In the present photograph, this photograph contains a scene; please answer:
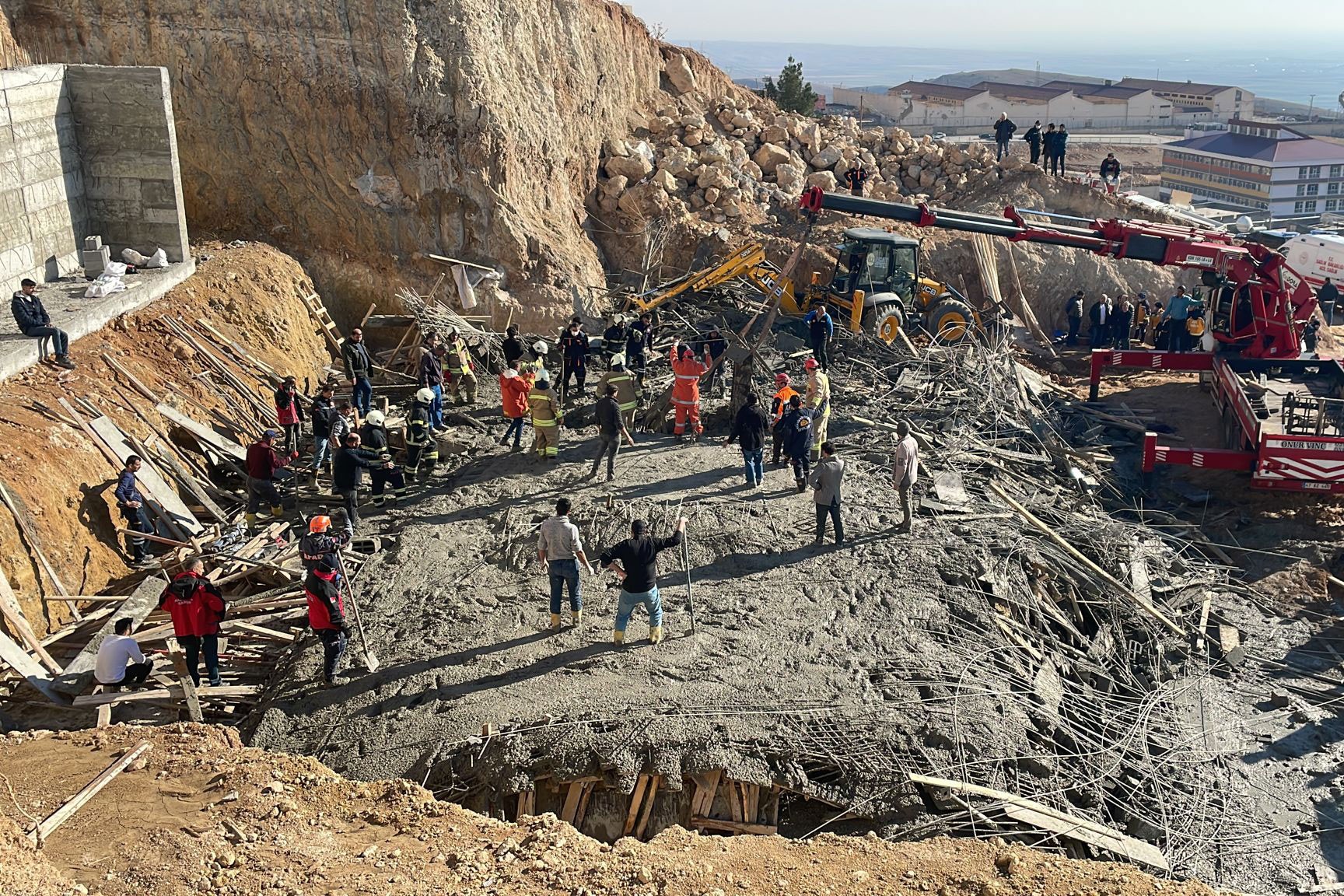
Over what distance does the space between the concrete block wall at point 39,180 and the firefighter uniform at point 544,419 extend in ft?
27.4

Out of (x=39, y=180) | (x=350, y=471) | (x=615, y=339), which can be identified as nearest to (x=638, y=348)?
(x=615, y=339)

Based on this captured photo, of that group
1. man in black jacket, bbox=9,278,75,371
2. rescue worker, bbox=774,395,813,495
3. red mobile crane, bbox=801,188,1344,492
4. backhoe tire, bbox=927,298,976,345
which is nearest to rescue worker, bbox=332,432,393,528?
man in black jacket, bbox=9,278,75,371

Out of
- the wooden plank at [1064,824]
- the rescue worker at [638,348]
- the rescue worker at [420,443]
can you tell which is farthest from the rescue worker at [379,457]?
the wooden plank at [1064,824]

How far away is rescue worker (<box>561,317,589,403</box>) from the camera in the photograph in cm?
1719

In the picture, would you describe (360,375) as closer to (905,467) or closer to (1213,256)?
(905,467)

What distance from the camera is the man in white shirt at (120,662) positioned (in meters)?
9.80

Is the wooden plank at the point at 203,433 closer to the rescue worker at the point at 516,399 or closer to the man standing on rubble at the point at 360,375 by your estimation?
the man standing on rubble at the point at 360,375

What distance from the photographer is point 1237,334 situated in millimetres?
17406

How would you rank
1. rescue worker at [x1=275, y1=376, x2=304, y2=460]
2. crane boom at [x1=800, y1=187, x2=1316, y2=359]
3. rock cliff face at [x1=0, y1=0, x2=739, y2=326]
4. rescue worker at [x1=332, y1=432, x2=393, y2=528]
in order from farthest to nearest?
rock cliff face at [x1=0, y1=0, x2=739, y2=326] < crane boom at [x1=800, y1=187, x2=1316, y2=359] < rescue worker at [x1=275, y1=376, x2=304, y2=460] < rescue worker at [x1=332, y1=432, x2=393, y2=528]

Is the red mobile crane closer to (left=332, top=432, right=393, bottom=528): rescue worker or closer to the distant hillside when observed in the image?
(left=332, top=432, right=393, bottom=528): rescue worker

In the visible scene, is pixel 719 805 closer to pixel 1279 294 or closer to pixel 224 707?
pixel 224 707

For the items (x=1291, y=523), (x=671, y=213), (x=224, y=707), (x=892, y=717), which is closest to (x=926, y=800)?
(x=892, y=717)

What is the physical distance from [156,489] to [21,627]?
2.91 metres

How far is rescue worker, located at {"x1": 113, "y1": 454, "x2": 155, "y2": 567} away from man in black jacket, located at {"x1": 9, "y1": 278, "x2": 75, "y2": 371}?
7.79ft
